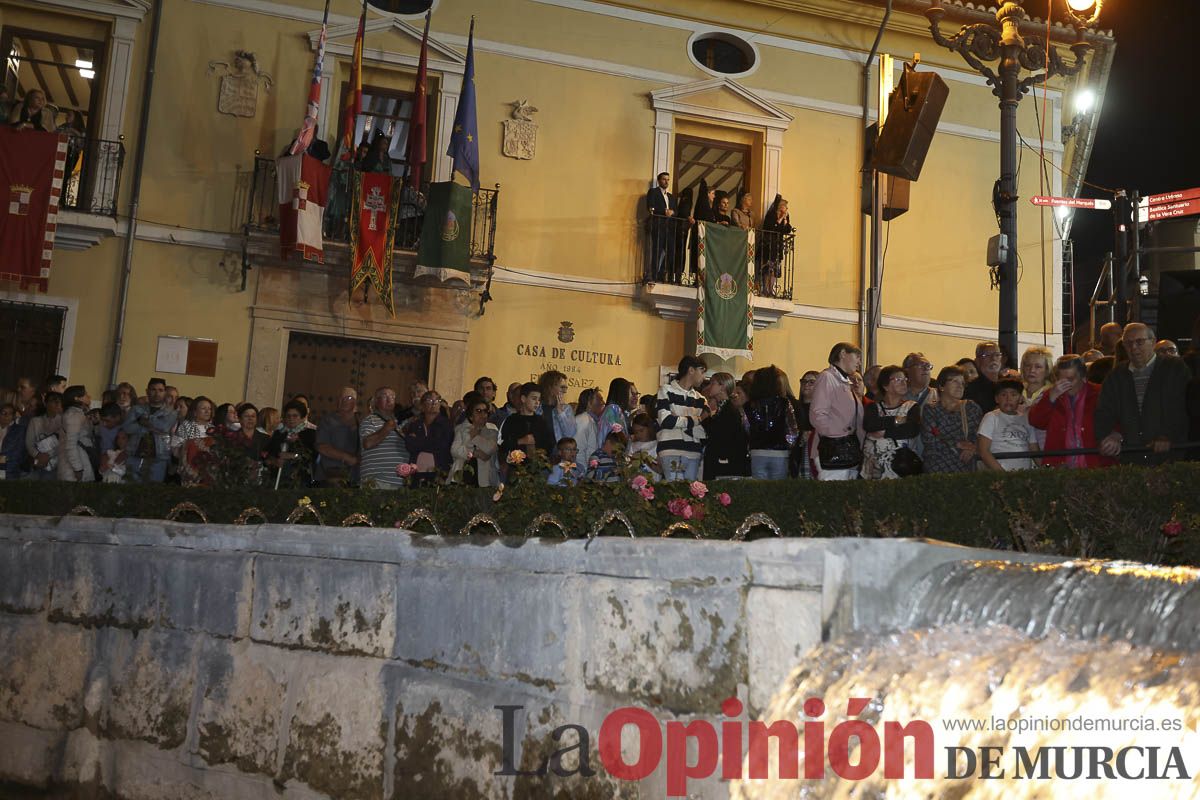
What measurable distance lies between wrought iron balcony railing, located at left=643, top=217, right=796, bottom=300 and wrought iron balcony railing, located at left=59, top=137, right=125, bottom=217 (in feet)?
21.7

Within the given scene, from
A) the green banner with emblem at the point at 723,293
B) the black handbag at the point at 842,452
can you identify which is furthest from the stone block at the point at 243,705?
the green banner with emblem at the point at 723,293

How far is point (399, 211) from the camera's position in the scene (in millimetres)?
14516

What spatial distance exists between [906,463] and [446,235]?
814 cm

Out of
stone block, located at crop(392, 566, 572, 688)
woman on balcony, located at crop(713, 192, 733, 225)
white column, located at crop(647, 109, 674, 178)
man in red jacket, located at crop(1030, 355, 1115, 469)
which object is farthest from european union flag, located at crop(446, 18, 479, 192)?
stone block, located at crop(392, 566, 572, 688)

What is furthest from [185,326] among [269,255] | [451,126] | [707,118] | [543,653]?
[543,653]

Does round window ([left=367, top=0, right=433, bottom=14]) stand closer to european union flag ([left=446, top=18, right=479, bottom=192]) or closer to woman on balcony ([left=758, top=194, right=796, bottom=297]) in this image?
european union flag ([left=446, top=18, right=479, bottom=192])

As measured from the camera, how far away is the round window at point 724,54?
1627cm

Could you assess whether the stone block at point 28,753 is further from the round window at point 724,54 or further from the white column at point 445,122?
the round window at point 724,54

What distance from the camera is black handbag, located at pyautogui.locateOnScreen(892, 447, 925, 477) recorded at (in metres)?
7.30

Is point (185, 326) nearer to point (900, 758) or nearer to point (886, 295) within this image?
point (886, 295)

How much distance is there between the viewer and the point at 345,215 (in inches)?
563

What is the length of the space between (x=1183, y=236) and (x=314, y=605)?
12440 millimetres

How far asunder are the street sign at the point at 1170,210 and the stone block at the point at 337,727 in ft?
39.3

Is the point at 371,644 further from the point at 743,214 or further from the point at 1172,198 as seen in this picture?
the point at 1172,198
